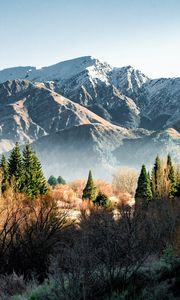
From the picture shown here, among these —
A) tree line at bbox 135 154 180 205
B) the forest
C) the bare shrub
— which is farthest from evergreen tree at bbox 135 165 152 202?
the bare shrub

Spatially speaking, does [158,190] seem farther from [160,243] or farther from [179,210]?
[160,243]

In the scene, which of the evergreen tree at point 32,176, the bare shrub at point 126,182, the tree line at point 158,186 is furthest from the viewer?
the bare shrub at point 126,182

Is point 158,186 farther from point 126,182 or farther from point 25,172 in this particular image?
point 126,182

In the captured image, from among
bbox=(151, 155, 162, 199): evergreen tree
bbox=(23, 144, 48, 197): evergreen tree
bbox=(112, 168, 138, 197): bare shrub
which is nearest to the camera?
bbox=(23, 144, 48, 197): evergreen tree

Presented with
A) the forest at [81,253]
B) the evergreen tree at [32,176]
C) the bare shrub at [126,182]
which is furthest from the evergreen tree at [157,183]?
the bare shrub at [126,182]

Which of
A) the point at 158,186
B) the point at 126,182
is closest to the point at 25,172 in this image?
the point at 158,186

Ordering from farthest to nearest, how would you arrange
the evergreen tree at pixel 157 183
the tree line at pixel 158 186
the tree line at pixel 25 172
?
the tree line at pixel 158 186
the evergreen tree at pixel 157 183
the tree line at pixel 25 172

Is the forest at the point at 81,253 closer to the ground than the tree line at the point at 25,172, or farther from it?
closer to the ground

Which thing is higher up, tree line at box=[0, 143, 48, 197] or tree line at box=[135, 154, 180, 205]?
tree line at box=[0, 143, 48, 197]

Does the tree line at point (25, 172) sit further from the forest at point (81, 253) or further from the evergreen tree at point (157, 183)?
the evergreen tree at point (157, 183)

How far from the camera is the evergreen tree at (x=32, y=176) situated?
220 feet

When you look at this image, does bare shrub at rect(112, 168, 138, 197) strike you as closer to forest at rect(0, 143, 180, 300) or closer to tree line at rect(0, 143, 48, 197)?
tree line at rect(0, 143, 48, 197)

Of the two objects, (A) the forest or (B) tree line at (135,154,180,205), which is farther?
(B) tree line at (135,154,180,205)

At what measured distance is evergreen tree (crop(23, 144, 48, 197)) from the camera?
67.1 m
